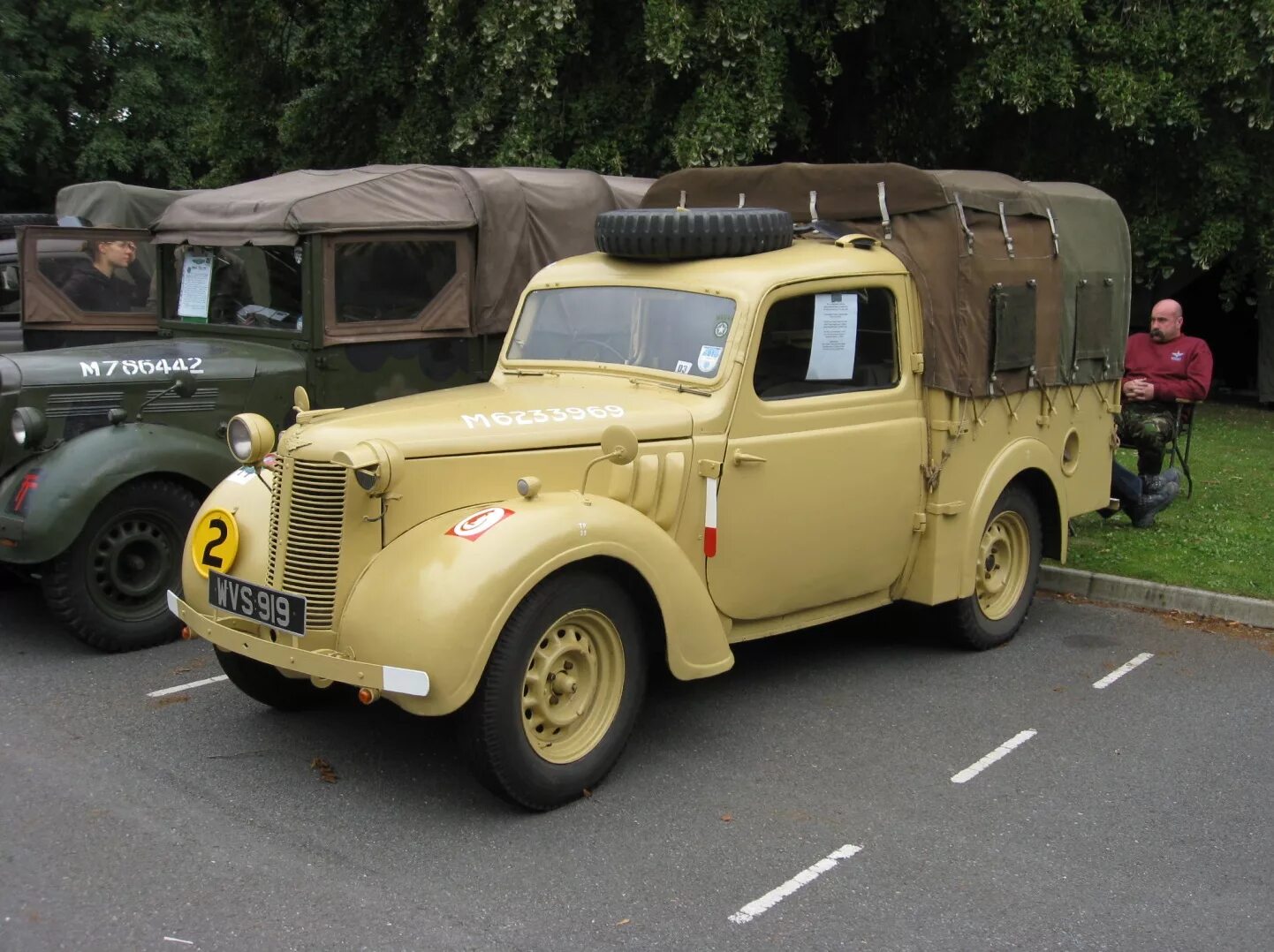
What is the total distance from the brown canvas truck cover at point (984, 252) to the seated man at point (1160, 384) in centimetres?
163

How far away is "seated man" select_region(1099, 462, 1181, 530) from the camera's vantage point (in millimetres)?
8578

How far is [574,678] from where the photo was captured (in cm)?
475

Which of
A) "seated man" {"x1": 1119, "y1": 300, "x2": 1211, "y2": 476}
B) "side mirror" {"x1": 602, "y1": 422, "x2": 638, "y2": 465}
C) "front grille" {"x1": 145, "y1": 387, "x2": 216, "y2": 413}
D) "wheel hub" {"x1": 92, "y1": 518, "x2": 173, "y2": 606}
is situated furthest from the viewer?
"seated man" {"x1": 1119, "y1": 300, "x2": 1211, "y2": 476}

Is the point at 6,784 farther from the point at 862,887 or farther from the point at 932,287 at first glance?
the point at 932,287

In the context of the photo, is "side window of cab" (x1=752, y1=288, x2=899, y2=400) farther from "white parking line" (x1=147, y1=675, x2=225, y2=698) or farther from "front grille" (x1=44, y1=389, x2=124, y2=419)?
"front grille" (x1=44, y1=389, x2=124, y2=419)

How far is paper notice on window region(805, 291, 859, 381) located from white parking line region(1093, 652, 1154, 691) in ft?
6.21

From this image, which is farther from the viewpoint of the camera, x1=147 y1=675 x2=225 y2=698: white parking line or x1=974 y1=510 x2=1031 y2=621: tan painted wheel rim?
x1=974 y1=510 x2=1031 y2=621: tan painted wheel rim

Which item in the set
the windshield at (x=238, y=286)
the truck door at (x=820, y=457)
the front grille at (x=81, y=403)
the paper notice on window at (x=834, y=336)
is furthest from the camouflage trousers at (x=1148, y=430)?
the front grille at (x=81, y=403)

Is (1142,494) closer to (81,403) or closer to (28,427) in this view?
(81,403)

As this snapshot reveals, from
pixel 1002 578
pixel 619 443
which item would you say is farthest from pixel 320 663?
pixel 1002 578

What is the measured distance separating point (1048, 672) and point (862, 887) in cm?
253

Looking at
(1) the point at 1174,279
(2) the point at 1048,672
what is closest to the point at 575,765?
(2) the point at 1048,672

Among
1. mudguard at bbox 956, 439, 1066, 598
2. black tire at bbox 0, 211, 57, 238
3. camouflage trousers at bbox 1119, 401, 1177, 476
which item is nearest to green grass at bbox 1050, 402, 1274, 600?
camouflage trousers at bbox 1119, 401, 1177, 476

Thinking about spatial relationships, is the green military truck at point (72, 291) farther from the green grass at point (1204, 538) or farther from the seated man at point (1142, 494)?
the seated man at point (1142, 494)
